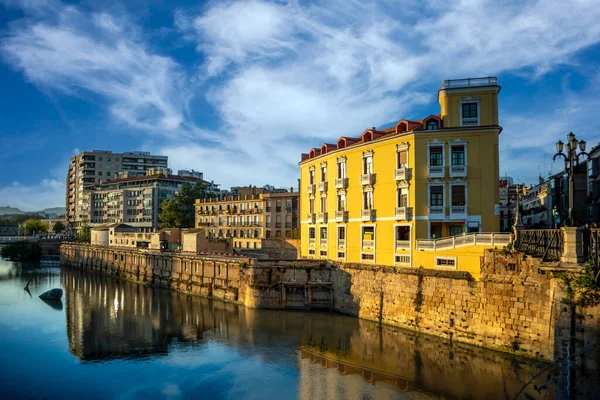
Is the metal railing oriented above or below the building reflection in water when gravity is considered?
above

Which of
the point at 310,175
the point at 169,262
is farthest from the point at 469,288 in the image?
the point at 169,262

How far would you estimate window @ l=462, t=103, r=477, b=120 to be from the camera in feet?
130

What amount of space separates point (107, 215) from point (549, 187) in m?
128

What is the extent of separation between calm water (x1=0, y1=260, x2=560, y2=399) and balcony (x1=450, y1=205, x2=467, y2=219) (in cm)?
1104

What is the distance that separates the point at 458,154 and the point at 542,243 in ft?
40.1

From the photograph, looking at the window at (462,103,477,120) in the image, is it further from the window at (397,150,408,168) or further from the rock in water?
the rock in water

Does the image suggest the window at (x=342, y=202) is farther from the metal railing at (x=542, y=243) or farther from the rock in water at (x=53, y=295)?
the rock in water at (x=53, y=295)

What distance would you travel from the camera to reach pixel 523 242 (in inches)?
1253

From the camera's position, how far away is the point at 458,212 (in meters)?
39.1

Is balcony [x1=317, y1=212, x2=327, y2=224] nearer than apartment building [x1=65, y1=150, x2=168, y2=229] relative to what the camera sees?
Yes

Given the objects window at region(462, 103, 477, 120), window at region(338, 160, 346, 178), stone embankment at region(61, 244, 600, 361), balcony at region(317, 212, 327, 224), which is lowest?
stone embankment at region(61, 244, 600, 361)

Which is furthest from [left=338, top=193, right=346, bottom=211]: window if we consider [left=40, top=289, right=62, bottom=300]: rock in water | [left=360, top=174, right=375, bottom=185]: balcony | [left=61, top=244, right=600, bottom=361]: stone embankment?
[left=40, top=289, right=62, bottom=300]: rock in water

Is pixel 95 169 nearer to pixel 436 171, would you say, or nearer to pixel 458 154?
pixel 436 171

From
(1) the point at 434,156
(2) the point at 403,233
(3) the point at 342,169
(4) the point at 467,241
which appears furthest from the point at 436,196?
(3) the point at 342,169
